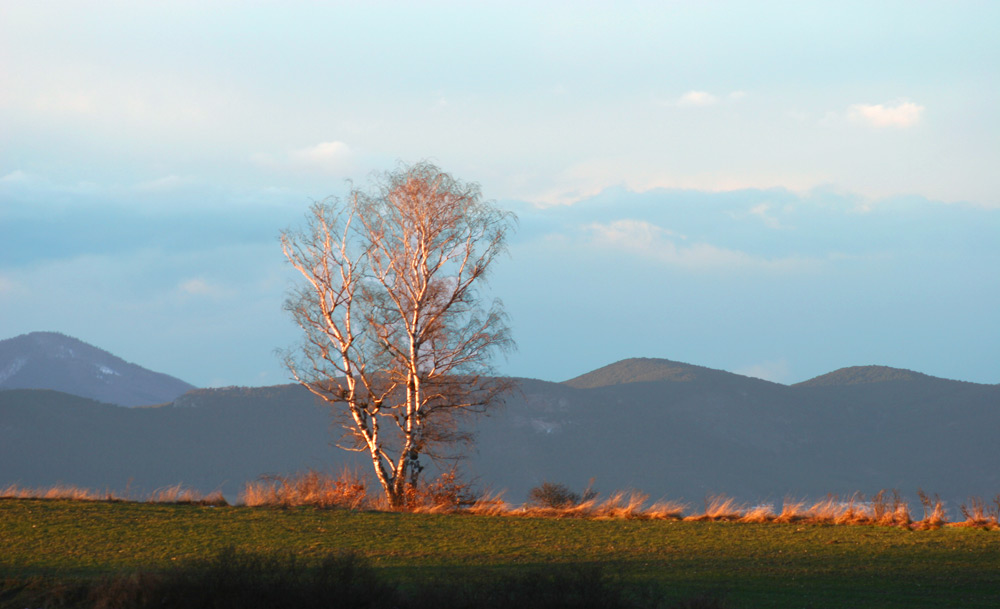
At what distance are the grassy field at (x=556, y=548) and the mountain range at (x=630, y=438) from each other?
96.1 m

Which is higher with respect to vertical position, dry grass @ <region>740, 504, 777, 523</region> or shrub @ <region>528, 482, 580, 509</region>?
dry grass @ <region>740, 504, 777, 523</region>

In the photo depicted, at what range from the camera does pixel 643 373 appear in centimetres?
15438

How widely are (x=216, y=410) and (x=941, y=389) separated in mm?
108727

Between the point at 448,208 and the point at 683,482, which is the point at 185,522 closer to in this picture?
the point at 448,208

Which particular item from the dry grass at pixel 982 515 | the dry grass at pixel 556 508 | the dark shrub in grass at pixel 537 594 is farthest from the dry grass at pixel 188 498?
the dry grass at pixel 982 515

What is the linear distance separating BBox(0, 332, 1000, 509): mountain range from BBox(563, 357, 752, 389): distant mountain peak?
93 centimetres

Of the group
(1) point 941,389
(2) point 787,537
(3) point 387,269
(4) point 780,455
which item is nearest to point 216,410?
(4) point 780,455

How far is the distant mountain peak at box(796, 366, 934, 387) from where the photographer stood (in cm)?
14688

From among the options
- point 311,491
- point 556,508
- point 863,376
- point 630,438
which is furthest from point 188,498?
point 863,376

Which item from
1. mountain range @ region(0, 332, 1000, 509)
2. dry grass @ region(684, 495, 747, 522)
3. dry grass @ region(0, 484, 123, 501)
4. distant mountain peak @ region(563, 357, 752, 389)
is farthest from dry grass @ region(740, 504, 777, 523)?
distant mountain peak @ region(563, 357, 752, 389)

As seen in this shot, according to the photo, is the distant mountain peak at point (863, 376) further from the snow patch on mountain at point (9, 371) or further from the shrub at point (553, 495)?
the snow patch on mountain at point (9, 371)

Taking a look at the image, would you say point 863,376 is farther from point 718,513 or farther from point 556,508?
point 556,508

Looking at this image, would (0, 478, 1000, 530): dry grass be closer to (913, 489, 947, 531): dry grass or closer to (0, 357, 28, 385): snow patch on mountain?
(913, 489, 947, 531): dry grass

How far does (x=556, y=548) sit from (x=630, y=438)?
123802 mm
